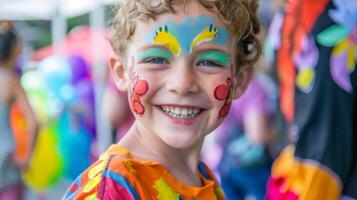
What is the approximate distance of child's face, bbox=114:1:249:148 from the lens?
57.4 inches

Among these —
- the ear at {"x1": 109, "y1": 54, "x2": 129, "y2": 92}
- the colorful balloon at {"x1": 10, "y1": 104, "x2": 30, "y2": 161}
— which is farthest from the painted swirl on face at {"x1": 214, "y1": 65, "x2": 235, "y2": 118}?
the colorful balloon at {"x1": 10, "y1": 104, "x2": 30, "y2": 161}

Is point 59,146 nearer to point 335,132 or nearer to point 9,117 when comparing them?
point 9,117

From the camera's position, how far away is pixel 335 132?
195cm

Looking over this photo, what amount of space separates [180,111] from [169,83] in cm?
8

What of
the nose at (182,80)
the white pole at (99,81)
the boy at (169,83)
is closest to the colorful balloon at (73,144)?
the white pole at (99,81)

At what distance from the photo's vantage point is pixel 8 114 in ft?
13.8

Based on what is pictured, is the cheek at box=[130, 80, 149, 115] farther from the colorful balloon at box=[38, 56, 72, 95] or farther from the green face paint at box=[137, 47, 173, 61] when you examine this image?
the colorful balloon at box=[38, 56, 72, 95]

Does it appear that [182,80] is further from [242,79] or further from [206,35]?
[242,79]

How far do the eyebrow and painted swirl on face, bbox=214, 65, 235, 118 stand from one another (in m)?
0.04

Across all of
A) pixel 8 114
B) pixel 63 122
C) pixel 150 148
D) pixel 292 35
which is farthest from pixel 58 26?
pixel 150 148

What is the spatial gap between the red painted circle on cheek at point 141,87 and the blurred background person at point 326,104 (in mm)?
691

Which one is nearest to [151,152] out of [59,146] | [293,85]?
[293,85]

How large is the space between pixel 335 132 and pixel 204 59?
644mm

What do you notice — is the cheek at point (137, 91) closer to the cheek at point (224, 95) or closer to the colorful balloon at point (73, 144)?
the cheek at point (224, 95)
